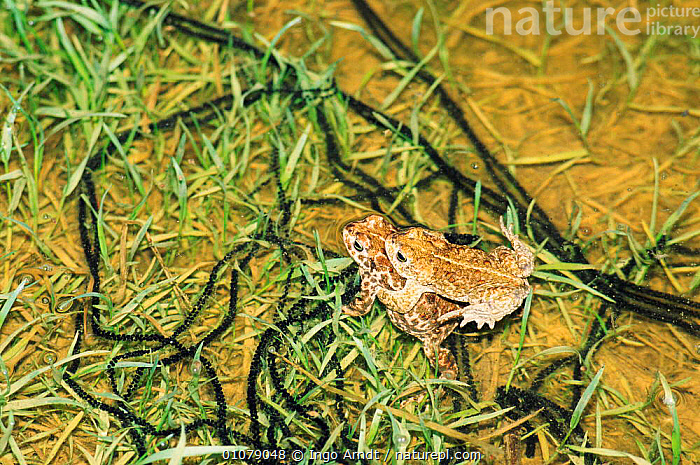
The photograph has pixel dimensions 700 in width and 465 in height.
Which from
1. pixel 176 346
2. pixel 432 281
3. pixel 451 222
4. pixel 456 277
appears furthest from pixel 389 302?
pixel 176 346

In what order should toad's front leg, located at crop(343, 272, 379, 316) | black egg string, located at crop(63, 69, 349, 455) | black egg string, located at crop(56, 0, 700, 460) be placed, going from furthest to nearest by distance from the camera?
toad's front leg, located at crop(343, 272, 379, 316) → black egg string, located at crop(56, 0, 700, 460) → black egg string, located at crop(63, 69, 349, 455)

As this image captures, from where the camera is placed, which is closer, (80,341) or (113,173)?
(80,341)

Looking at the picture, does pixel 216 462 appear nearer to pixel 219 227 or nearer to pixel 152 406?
pixel 152 406

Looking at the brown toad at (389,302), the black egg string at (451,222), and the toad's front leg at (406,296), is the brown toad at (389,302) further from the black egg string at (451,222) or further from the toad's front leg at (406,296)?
the black egg string at (451,222)

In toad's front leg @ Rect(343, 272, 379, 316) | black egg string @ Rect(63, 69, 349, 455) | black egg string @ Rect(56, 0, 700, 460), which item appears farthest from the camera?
toad's front leg @ Rect(343, 272, 379, 316)

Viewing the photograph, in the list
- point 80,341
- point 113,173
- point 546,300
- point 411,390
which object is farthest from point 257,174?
point 546,300

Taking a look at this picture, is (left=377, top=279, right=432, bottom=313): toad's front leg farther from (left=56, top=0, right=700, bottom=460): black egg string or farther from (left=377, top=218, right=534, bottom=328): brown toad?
(left=56, top=0, right=700, bottom=460): black egg string

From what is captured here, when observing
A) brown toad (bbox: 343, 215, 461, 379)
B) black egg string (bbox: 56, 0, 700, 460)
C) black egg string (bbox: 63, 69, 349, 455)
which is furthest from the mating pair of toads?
black egg string (bbox: 63, 69, 349, 455)
